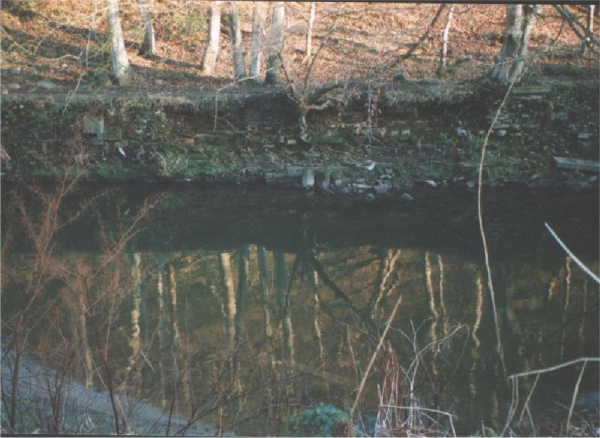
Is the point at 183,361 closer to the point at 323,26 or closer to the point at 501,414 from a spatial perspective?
the point at 501,414

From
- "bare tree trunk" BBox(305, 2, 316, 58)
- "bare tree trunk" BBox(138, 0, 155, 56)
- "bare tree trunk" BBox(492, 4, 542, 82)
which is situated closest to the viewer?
"bare tree trunk" BBox(492, 4, 542, 82)

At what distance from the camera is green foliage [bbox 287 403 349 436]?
4367 mm

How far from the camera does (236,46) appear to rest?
11.9 metres

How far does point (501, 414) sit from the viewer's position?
17.0ft

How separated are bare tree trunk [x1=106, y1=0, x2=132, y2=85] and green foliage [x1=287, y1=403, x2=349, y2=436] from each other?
8.84 meters

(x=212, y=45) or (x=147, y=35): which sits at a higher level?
(x=147, y=35)

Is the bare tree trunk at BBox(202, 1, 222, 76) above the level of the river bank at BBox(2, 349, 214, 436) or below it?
above

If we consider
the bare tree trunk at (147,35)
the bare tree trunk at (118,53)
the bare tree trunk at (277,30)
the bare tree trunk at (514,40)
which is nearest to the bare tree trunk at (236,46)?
the bare tree trunk at (277,30)

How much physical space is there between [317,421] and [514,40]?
8.31 m

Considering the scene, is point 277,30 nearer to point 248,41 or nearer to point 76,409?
point 248,41

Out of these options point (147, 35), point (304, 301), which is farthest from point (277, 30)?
point (304, 301)

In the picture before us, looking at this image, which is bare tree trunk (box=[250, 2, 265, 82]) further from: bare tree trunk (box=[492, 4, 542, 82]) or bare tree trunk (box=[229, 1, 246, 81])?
bare tree trunk (box=[492, 4, 542, 82])

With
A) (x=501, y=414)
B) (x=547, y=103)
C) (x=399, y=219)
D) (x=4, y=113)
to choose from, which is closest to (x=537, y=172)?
(x=547, y=103)

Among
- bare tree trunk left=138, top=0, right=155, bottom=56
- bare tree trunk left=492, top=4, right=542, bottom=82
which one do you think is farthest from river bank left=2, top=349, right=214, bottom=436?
bare tree trunk left=138, top=0, right=155, bottom=56
